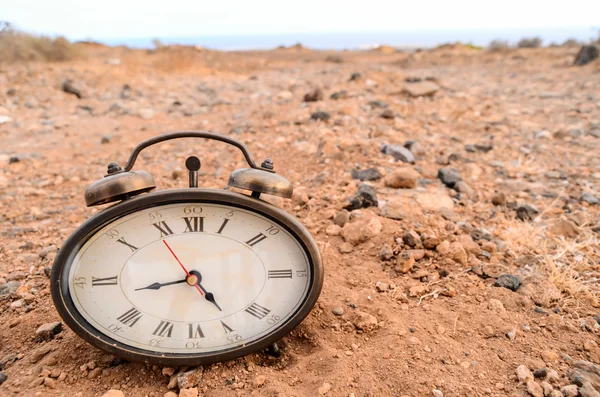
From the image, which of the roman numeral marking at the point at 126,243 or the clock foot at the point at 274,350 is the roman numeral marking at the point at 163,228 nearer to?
the roman numeral marking at the point at 126,243

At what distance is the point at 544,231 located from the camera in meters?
2.89

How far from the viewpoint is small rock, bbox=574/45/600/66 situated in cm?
1047

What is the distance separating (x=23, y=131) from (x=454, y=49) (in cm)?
1762

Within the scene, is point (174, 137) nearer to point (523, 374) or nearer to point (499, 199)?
point (523, 374)

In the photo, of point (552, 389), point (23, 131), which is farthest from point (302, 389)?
point (23, 131)

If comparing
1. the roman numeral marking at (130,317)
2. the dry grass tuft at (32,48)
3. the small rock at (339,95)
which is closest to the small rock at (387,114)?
the small rock at (339,95)

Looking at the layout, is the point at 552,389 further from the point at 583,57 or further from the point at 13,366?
the point at 583,57

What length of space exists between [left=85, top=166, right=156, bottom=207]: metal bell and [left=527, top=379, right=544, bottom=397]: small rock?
1457 millimetres

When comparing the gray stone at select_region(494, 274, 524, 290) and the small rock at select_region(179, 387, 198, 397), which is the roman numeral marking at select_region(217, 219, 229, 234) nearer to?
the small rock at select_region(179, 387, 198, 397)

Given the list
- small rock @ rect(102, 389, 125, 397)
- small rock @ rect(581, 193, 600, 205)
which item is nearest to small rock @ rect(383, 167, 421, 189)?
small rock @ rect(581, 193, 600, 205)

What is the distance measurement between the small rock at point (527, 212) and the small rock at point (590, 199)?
431mm

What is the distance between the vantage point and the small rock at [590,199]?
3.31m

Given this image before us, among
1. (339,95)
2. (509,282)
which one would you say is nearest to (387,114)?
(339,95)

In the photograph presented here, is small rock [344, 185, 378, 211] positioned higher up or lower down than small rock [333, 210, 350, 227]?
higher up
